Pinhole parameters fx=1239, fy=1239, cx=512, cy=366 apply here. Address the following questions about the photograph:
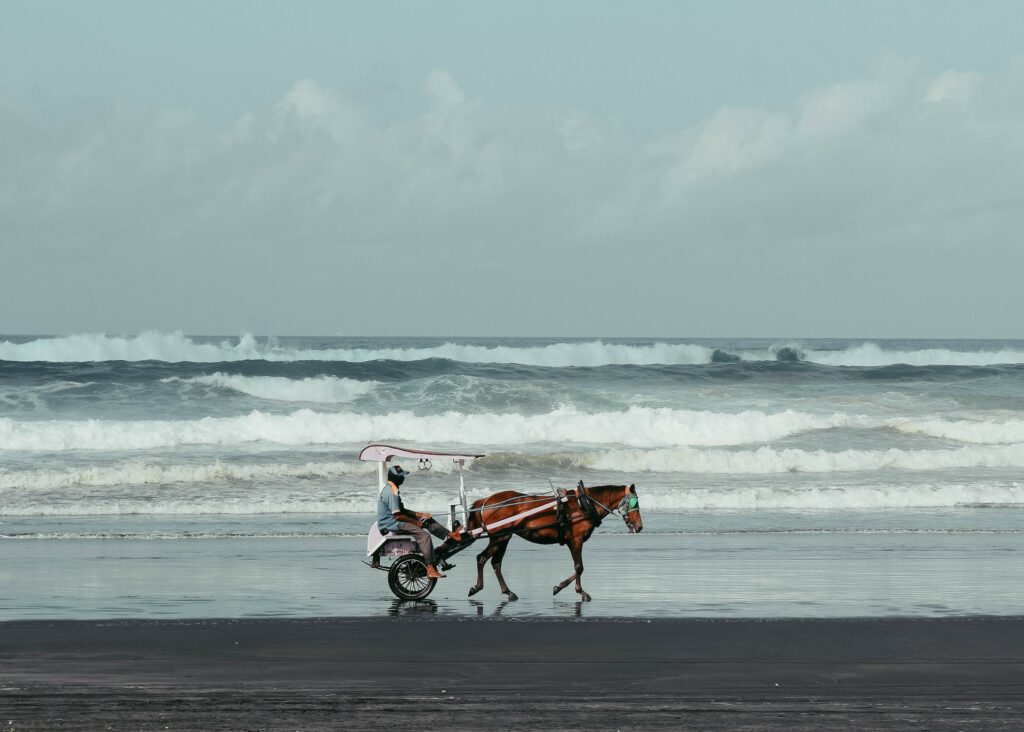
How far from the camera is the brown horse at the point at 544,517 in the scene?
13805mm

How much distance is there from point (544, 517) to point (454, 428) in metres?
22.9

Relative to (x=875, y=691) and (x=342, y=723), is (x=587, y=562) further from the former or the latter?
(x=342, y=723)

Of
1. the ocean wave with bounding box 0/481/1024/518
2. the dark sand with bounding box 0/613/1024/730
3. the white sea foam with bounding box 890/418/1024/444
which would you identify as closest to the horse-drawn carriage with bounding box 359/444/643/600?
the dark sand with bounding box 0/613/1024/730

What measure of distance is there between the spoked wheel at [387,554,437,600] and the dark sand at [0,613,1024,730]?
1.19 m

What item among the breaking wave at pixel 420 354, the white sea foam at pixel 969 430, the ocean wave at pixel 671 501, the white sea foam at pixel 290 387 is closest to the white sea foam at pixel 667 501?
the ocean wave at pixel 671 501

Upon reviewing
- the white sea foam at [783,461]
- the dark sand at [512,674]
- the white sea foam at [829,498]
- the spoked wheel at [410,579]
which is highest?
the white sea foam at [783,461]

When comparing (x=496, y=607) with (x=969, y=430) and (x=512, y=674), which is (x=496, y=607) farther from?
(x=969, y=430)

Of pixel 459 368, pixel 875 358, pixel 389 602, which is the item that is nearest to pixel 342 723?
pixel 389 602

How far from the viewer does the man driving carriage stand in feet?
44.9

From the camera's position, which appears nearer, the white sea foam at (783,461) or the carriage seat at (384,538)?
the carriage seat at (384,538)

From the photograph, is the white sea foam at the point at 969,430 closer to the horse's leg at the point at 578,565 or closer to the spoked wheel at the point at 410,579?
the horse's leg at the point at 578,565

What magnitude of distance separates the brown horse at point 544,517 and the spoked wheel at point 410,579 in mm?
528

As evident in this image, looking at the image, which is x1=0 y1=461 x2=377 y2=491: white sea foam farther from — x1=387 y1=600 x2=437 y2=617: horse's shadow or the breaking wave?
the breaking wave

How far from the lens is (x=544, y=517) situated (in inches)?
547
